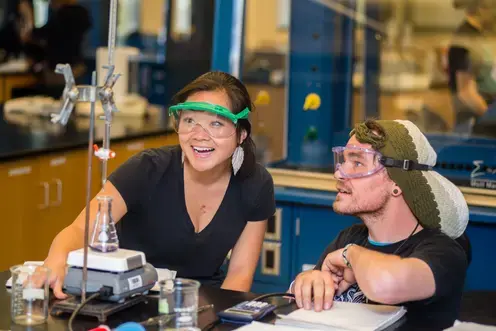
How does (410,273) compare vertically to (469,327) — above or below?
above

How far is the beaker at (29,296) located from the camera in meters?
2.34

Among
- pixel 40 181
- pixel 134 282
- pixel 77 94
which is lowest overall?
pixel 40 181

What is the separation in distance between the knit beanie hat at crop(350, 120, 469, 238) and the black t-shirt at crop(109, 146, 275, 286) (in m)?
0.60

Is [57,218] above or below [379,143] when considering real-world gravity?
below

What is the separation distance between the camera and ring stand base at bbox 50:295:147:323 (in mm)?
2336

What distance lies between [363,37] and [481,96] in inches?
26.3

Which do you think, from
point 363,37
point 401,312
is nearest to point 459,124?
point 363,37

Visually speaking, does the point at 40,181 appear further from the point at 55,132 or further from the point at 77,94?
the point at 77,94

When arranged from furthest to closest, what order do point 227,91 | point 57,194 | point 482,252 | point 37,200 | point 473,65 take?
point 57,194 → point 37,200 → point 473,65 → point 482,252 → point 227,91

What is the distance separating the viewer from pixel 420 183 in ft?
8.89

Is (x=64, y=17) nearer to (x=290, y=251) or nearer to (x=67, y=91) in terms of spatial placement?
(x=290, y=251)

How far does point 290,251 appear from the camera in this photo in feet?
14.3

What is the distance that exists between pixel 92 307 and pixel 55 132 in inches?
135

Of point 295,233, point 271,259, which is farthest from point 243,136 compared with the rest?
point 271,259
